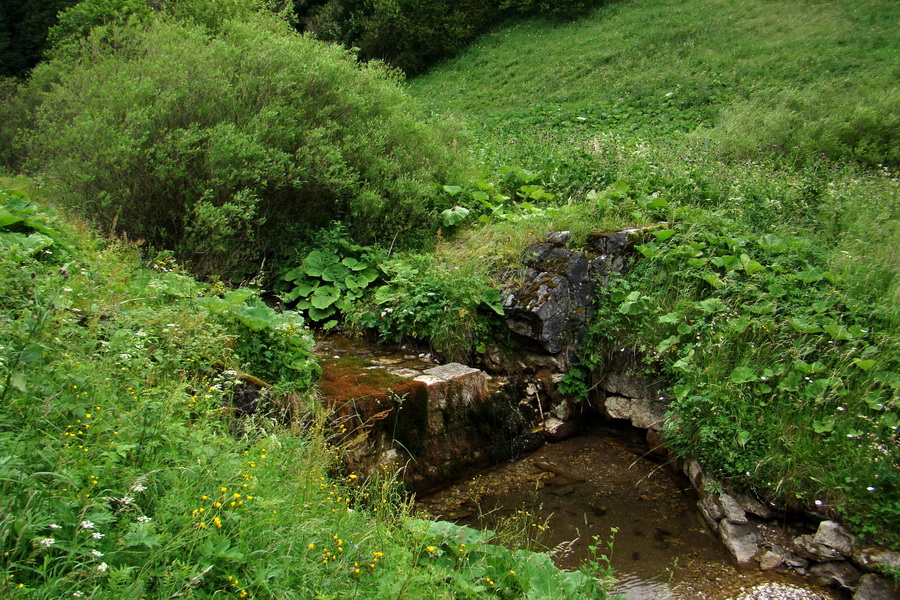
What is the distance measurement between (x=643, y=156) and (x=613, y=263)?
3084 millimetres

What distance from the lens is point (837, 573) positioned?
4.28 meters

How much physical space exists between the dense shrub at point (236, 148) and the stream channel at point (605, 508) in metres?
2.05

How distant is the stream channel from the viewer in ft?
14.0

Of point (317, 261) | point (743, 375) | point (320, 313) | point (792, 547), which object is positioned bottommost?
point (792, 547)

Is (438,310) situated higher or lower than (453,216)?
lower

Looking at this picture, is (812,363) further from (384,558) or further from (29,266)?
(29,266)

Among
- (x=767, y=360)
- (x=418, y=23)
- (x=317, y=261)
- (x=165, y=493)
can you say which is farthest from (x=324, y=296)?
(x=418, y=23)

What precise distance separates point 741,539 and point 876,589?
87cm

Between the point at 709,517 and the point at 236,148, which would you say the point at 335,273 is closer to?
the point at 236,148

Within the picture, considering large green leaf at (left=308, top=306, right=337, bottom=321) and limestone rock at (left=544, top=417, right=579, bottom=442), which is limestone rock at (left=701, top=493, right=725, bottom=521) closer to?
limestone rock at (left=544, top=417, right=579, bottom=442)

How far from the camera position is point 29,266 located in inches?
157

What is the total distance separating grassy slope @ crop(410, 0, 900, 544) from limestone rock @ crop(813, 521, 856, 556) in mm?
152

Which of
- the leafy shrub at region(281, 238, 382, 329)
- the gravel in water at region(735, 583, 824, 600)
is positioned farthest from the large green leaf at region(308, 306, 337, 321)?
the gravel in water at region(735, 583, 824, 600)

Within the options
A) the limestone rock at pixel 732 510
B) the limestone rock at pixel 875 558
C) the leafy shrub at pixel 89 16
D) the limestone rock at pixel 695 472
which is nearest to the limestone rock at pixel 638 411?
the limestone rock at pixel 695 472
